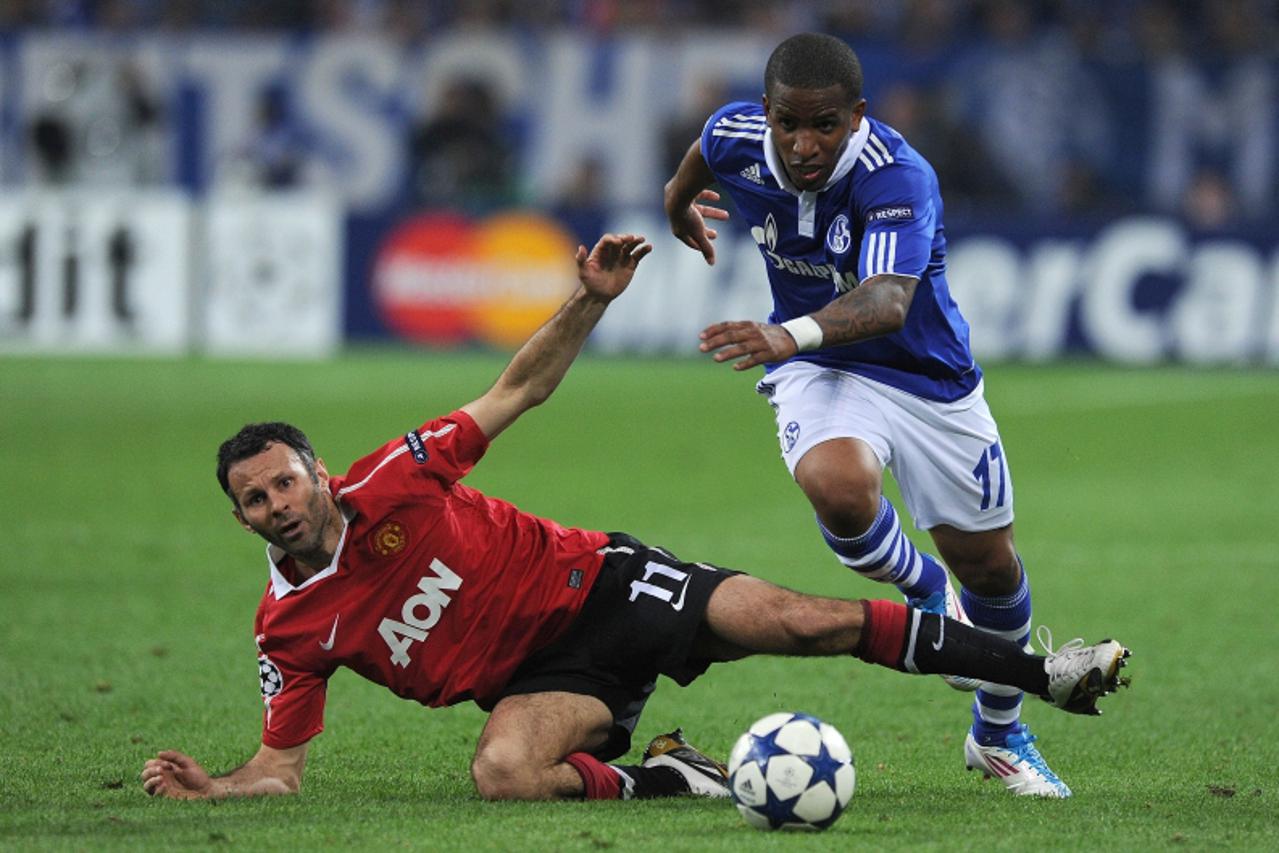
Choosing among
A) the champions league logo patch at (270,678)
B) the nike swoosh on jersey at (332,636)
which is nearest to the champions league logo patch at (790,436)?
the nike swoosh on jersey at (332,636)

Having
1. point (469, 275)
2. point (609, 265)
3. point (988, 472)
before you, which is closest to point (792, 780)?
point (988, 472)

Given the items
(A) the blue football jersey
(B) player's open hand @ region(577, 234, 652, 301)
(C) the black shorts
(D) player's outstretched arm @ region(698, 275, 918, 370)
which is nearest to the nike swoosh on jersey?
(C) the black shorts

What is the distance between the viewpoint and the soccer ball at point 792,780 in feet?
16.5

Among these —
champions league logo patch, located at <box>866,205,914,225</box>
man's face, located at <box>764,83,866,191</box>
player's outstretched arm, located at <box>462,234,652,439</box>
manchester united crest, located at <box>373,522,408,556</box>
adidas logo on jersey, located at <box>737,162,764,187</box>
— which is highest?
man's face, located at <box>764,83,866,191</box>

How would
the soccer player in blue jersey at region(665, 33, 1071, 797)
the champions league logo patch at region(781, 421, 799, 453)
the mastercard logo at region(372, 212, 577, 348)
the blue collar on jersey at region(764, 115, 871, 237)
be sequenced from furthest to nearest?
the mastercard logo at region(372, 212, 577, 348) < the champions league logo patch at region(781, 421, 799, 453) < the blue collar on jersey at region(764, 115, 871, 237) < the soccer player in blue jersey at region(665, 33, 1071, 797)

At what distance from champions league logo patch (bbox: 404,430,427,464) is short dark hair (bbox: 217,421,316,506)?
0.93 feet

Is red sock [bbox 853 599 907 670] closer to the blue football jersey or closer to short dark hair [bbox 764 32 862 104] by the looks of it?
the blue football jersey

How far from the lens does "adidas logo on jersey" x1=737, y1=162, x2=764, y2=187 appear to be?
20.9 ft

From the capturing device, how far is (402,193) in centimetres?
2381

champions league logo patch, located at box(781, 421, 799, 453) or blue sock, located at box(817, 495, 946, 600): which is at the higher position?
champions league logo patch, located at box(781, 421, 799, 453)

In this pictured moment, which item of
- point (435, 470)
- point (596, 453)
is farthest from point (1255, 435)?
point (435, 470)

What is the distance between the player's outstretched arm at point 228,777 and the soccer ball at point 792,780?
1289 millimetres

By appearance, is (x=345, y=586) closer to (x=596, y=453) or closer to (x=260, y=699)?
(x=260, y=699)

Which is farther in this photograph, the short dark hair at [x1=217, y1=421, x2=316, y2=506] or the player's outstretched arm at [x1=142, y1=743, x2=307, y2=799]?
the short dark hair at [x1=217, y1=421, x2=316, y2=506]
